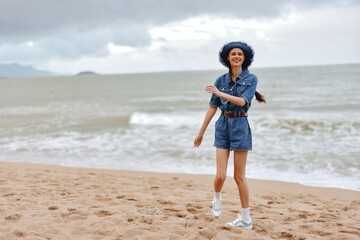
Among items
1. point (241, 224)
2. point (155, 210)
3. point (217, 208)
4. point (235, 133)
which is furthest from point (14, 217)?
point (235, 133)

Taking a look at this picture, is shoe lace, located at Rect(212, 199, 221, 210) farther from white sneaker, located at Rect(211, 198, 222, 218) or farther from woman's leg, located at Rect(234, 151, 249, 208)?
woman's leg, located at Rect(234, 151, 249, 208)

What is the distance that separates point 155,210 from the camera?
4973 millimetres

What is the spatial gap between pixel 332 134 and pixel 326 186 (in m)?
6.53

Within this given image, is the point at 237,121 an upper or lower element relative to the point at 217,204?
upper

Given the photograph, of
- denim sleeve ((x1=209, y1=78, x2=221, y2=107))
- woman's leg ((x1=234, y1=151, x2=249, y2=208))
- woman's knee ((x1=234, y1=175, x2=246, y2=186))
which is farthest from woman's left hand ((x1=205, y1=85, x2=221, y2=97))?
woman's knee ((x1=234, y1=175, x2=246, y2=186))

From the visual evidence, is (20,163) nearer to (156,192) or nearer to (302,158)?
(156,192)

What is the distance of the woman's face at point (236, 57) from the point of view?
4.04m

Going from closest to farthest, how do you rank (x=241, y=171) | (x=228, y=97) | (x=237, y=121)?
1. (x=228, y=97)
2. (x=237, y=121)
3. (x=241, y=171)

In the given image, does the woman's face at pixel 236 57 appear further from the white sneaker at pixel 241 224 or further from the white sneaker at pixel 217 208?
the white sneaker at pixel 241 224

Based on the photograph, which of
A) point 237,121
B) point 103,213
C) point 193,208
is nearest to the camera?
point 237,121

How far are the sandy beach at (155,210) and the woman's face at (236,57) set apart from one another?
1.76m

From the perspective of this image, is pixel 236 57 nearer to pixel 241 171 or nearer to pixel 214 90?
pixel 214 90

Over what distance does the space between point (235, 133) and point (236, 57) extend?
774 mm

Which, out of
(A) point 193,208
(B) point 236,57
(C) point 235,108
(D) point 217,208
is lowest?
(A) point 193,208
